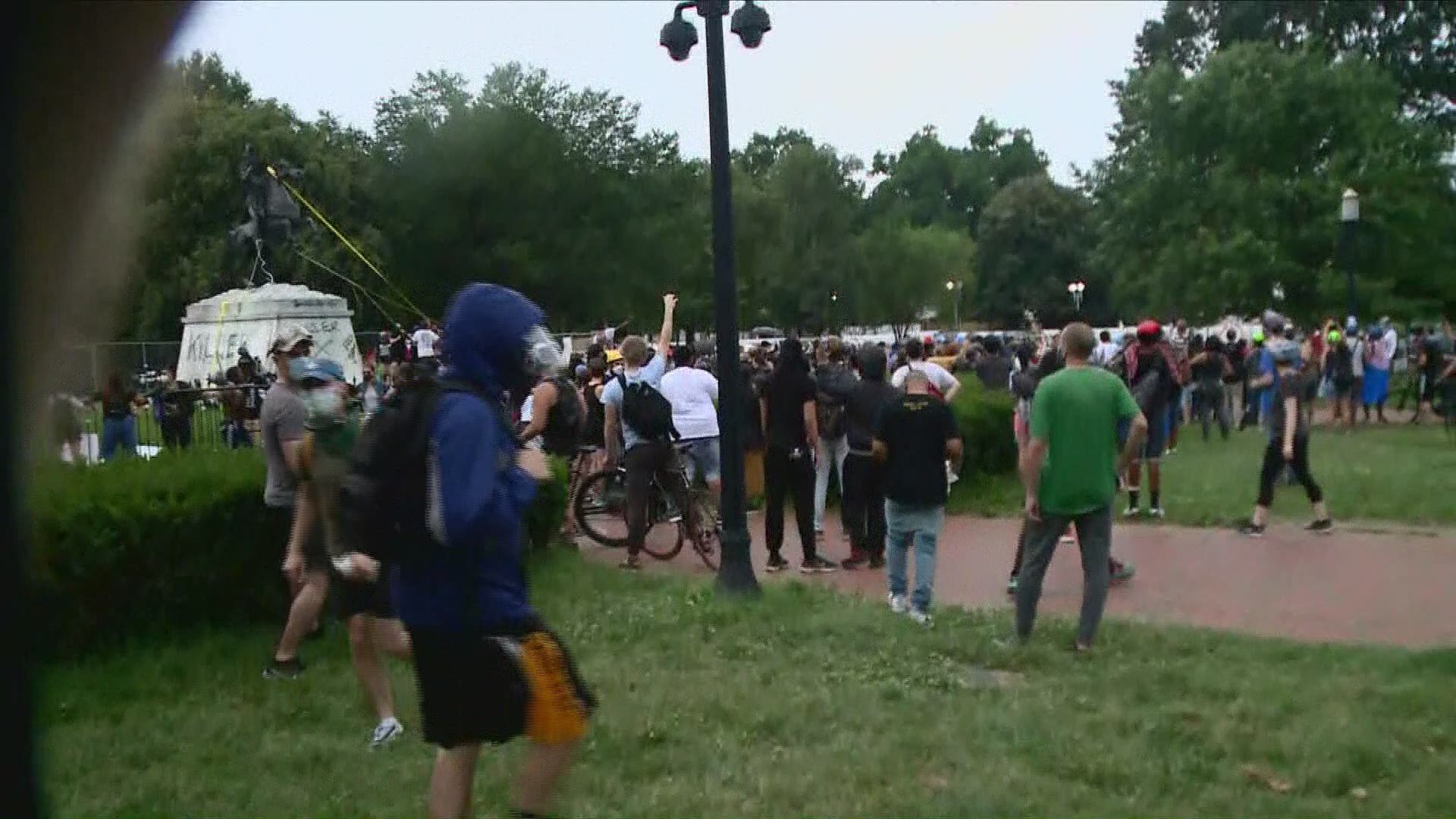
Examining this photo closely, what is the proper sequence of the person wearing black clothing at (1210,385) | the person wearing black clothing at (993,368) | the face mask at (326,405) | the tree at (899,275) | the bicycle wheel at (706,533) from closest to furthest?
the face mask at (326,405)
the bicycle wheel at (706,533)
the person wearing black clothing at (993,368)
the person wearing black clothing at (1210,385)
the tree at (899,275)

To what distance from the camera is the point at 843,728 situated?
6.07m

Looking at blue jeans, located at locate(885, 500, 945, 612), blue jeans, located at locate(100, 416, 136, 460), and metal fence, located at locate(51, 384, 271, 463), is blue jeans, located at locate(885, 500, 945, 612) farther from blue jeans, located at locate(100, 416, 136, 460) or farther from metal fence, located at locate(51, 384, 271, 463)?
blue jeans, located at locate(100, 416, 136, 460)

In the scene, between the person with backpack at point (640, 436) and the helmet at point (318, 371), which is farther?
the person with backpack at point (640, 436)

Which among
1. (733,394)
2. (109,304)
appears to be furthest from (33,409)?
(733,394)

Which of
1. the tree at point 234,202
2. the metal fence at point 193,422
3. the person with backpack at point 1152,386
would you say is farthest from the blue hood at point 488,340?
the tree at point 234,202

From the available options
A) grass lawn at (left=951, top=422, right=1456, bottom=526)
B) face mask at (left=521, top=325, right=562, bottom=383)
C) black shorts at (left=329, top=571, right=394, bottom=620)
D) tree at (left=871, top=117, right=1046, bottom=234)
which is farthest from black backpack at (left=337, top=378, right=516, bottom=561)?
tree at (left=871, top=117, right=1046, bottom=234)

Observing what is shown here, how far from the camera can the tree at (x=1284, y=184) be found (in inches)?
1216

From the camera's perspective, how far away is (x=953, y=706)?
6359 millimetres

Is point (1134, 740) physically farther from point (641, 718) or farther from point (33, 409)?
point (33, 409)

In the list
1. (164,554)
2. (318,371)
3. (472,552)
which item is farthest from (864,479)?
(472,552)

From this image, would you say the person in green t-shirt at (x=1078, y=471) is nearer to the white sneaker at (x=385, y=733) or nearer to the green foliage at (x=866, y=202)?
the white sneaker at (x=385, y=733)

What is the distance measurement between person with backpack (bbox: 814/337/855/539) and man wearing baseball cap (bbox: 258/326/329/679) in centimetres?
507

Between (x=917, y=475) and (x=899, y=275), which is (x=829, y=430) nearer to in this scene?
(x=917, y=475)

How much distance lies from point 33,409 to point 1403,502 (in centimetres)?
1271
